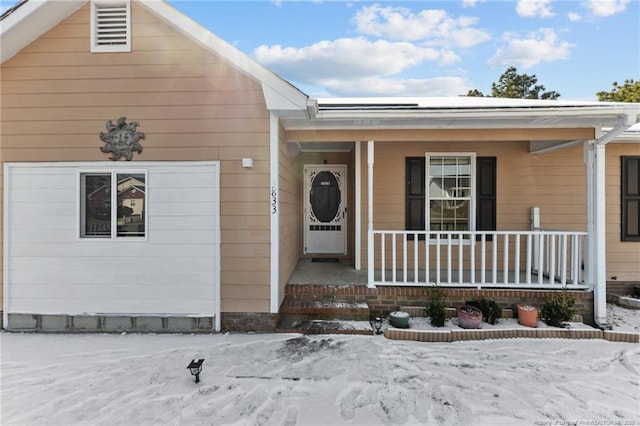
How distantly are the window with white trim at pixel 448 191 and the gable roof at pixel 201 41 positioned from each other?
3.14 metres

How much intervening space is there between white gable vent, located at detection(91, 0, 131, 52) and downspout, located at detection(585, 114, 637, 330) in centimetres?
677

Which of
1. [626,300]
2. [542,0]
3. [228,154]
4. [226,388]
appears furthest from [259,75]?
Answer: [626,300]

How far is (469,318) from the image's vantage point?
13.6 ft

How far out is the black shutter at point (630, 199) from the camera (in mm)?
5629

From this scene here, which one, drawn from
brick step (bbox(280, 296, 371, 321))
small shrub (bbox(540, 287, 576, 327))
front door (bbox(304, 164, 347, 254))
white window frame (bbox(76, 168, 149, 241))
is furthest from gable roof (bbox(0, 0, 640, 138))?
brick step (bbox(280, 296, 371, 321))

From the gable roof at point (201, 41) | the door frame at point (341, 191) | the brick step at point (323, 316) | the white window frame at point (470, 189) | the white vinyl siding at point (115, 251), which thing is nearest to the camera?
the gable roof at point (201, 41)

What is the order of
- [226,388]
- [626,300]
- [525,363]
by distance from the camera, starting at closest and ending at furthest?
[226,388] → [525,363] → [626,300]

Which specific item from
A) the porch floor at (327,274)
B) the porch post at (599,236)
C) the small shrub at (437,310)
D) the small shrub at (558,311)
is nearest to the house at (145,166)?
the porch post at (599,236)

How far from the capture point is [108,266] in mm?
4234

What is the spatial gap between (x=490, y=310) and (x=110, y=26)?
6.58m

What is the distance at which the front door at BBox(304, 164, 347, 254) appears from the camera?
709 centimetres

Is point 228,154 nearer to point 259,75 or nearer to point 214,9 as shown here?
point 259,75

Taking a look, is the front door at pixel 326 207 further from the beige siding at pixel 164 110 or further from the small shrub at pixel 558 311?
the small shrub at pixel 558 311

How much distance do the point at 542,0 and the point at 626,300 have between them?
5.89m
